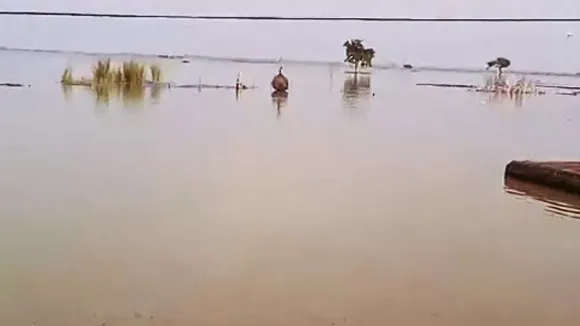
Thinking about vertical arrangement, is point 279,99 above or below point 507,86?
below

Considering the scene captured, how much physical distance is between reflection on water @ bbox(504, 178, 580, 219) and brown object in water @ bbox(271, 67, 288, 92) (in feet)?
5.63

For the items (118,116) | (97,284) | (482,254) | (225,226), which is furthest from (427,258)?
(118,116)

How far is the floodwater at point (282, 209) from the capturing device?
2.31m

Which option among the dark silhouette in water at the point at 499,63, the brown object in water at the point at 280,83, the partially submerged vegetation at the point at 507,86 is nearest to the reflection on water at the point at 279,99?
the brown object in water at the point at 280,83

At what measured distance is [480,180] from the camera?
12.2 ft

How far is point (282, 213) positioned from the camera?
10.2 ft

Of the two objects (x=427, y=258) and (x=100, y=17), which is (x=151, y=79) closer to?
(x=100, y=17)

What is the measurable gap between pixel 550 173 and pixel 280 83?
2024mm

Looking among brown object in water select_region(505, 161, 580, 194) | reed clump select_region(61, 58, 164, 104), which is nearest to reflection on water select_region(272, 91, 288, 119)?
reed clump select_region(61, 58, 164, 104)

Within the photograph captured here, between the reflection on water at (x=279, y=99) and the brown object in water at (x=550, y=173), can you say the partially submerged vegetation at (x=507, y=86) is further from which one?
the reflection on water at (x=279, y=99)

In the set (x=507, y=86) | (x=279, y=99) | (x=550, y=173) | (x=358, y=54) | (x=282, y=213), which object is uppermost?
(x=358, y=54)

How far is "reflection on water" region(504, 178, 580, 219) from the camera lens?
10.8 ft

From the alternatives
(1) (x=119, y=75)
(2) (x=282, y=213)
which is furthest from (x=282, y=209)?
(1) (x=119, y=75)

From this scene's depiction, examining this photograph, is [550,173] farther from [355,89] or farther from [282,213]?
[355,89]
